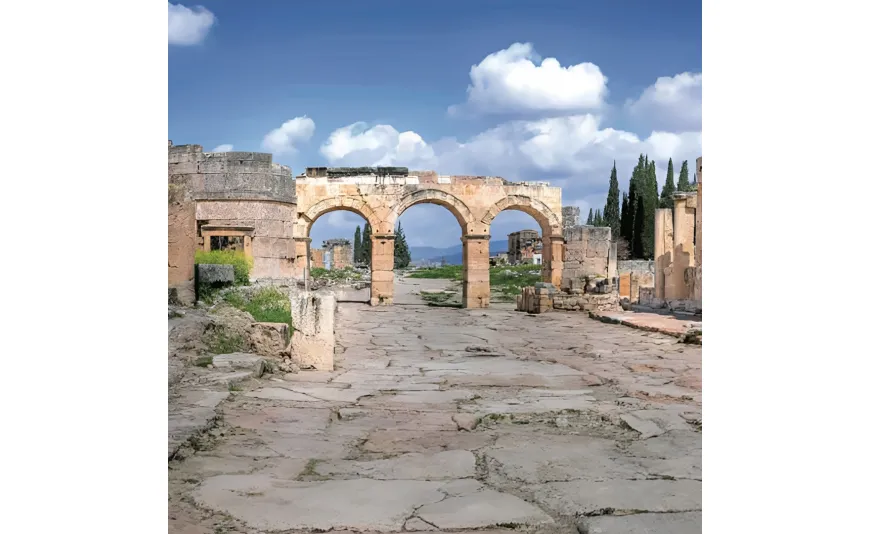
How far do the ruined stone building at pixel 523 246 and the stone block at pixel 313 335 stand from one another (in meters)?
34.1

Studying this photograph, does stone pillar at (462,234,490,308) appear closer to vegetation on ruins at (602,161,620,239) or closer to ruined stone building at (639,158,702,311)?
ruined stone building at (639,158,702,311)

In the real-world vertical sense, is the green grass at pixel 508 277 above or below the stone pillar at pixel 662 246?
below

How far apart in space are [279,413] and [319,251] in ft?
114

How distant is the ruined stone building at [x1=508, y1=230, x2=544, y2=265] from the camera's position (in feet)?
136

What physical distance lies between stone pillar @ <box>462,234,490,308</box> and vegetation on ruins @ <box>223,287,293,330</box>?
1017 cm

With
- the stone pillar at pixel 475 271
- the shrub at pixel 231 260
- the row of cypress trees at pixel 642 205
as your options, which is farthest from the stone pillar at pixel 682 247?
the row of cypress trees at pixel 642 205

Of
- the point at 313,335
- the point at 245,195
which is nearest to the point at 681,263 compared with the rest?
the point at 245,195

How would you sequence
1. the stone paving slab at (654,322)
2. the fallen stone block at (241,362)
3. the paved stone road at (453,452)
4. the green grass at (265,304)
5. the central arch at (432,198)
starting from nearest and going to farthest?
the paved stone road at (453,452), the fallen stone block at (241,362), the green grass at (265,304), the stone paving slab at (654,322), the central arch at (432,198)

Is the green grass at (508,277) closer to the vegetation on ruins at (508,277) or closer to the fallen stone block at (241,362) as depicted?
the vegetation on ruins at (508,277)

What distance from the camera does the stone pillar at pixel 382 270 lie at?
18969 millimetres

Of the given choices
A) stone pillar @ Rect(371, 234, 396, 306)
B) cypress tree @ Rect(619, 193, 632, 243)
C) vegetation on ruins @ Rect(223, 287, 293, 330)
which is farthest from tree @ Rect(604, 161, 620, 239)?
vegetation on ruins @ Rect(223, 287, 293, 330)
